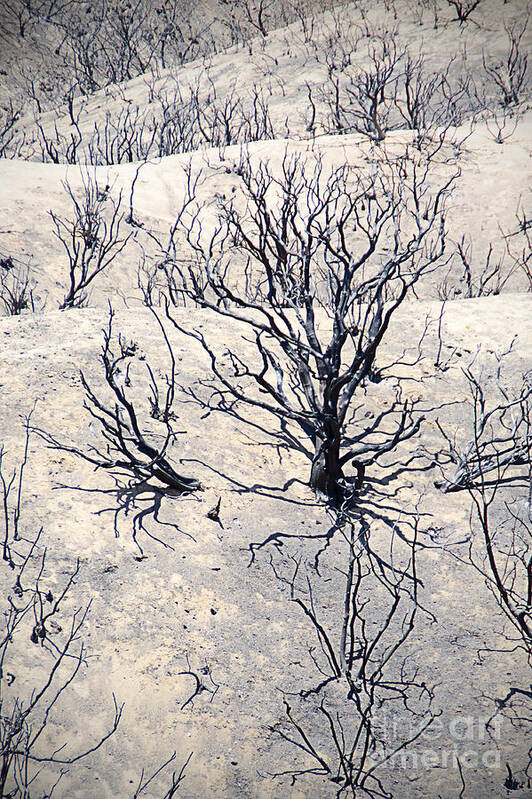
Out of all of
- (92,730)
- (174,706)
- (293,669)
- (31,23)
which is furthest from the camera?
(31,23)

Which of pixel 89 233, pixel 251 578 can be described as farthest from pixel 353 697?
pixel 89 233

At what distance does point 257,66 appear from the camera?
17750 mm

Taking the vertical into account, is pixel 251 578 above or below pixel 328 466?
below

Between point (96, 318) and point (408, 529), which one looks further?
point (96, 318)

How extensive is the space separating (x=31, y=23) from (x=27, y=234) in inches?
763

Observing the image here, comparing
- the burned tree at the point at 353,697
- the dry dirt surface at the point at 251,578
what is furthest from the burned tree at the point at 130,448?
the burned tree at the point at 353,697

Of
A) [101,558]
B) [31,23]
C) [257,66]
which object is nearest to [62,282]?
[101,558]

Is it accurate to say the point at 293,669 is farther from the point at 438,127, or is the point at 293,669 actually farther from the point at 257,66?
the point at 257,66
